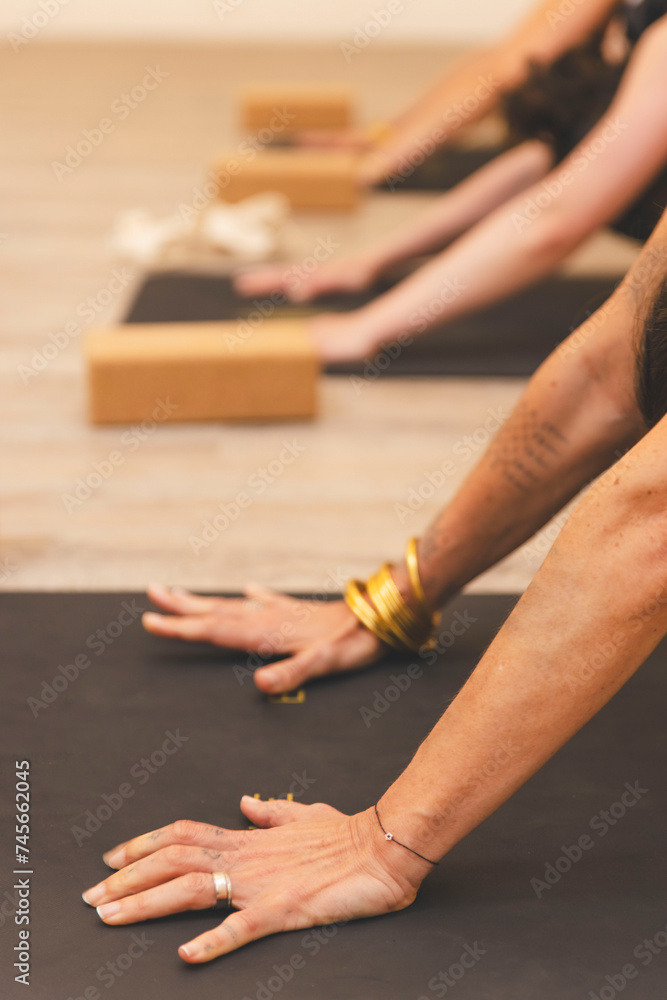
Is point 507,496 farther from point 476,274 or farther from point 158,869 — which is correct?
point 476,274

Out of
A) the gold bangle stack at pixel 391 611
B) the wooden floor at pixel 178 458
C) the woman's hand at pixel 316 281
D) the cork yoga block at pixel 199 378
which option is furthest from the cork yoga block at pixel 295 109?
the gold bangle stack at pixel 391 611

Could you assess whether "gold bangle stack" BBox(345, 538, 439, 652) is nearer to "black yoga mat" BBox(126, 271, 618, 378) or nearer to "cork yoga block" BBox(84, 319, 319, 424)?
"cork yoga block" BBox(84, 319, 319, 424)

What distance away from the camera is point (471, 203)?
2732 millimetres

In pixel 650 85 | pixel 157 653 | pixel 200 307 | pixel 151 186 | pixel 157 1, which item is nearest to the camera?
pixel 157 653

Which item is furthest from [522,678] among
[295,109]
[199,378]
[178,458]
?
[295,109]

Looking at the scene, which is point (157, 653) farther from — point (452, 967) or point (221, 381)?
point (221, 381)

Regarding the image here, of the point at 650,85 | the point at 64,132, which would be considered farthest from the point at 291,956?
the point at 64,132

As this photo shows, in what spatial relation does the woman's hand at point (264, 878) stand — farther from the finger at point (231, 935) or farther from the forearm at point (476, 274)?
the forearm at point (476, 274)

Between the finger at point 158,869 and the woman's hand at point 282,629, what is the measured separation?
1.09ft

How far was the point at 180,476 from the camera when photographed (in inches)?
79.0

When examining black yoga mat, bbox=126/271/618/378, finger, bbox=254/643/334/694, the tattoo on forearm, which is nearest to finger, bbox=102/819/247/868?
finger, bbox=254/643/334/694

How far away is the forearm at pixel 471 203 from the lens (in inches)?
106

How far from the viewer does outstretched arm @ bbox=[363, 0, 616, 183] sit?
105 inches

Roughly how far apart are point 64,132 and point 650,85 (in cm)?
336
